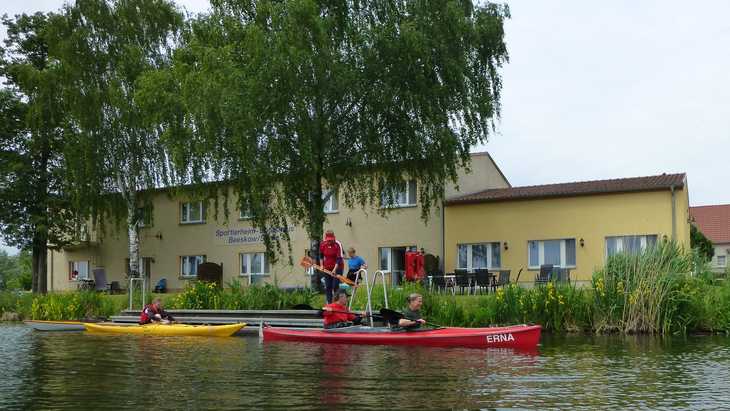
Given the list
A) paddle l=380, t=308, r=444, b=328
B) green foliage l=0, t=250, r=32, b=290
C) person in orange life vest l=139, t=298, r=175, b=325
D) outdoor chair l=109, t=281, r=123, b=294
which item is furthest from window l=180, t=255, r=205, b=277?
paddle l=380, t=308, r=444, b=328

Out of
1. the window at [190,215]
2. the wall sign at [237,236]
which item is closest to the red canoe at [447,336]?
the wall sign at [237,236]

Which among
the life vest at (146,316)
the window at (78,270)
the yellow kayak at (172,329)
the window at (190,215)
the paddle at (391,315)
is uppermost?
the window at (190,215)

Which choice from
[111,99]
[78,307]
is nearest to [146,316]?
[78,307]

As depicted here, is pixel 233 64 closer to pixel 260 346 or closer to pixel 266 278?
pixel 260 346

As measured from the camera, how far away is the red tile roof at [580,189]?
1174 inches

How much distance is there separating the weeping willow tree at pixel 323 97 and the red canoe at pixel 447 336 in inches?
378

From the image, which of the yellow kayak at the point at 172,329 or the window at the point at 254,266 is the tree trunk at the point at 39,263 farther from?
the yellow kayak at the point at 172,329

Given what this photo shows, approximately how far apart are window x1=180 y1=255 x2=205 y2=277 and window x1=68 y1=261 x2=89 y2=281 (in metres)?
7.19

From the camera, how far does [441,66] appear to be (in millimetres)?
26859

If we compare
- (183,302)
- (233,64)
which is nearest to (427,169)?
(233,64)

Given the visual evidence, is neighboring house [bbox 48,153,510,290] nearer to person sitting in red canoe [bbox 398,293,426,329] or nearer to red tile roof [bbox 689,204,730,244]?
person sitting in red canoe [bbox 398,293,426,329]

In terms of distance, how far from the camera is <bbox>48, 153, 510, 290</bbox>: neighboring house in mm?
35438

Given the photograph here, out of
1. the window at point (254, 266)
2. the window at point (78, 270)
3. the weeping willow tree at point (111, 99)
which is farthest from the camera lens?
the window at point (78, 270)

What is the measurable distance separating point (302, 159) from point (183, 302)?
18.6 feet
